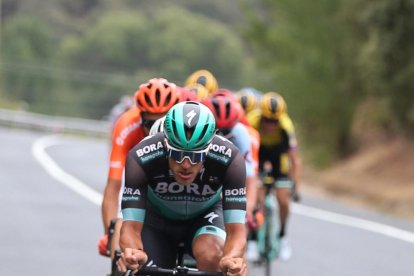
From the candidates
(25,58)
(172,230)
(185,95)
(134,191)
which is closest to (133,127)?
(185,95)

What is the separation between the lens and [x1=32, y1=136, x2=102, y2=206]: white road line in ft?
70.4

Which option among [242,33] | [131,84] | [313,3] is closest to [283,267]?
[313,3]

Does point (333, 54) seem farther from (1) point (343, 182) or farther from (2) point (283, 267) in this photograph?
(2) point (283, 267)

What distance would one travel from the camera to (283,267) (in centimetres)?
1344

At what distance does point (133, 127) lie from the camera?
848cm

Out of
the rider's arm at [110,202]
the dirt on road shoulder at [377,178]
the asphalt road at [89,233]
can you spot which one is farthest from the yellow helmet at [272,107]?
the dirt on road shoulder at [377,178]

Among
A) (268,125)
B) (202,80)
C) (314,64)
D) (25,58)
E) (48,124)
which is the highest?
(25,58)

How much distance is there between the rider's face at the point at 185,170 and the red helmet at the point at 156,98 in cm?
156

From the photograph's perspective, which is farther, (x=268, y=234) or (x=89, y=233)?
(x=89, y=233)

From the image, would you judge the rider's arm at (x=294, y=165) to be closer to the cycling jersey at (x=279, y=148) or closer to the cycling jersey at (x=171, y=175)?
the cycling jersey at (x=279, y=148)

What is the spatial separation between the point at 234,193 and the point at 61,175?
19.3m

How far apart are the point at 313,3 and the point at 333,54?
1.57 metres

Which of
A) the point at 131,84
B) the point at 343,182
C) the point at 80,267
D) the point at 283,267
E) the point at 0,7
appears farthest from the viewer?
the point at 0,7

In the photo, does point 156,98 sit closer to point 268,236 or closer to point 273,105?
point 273,105
